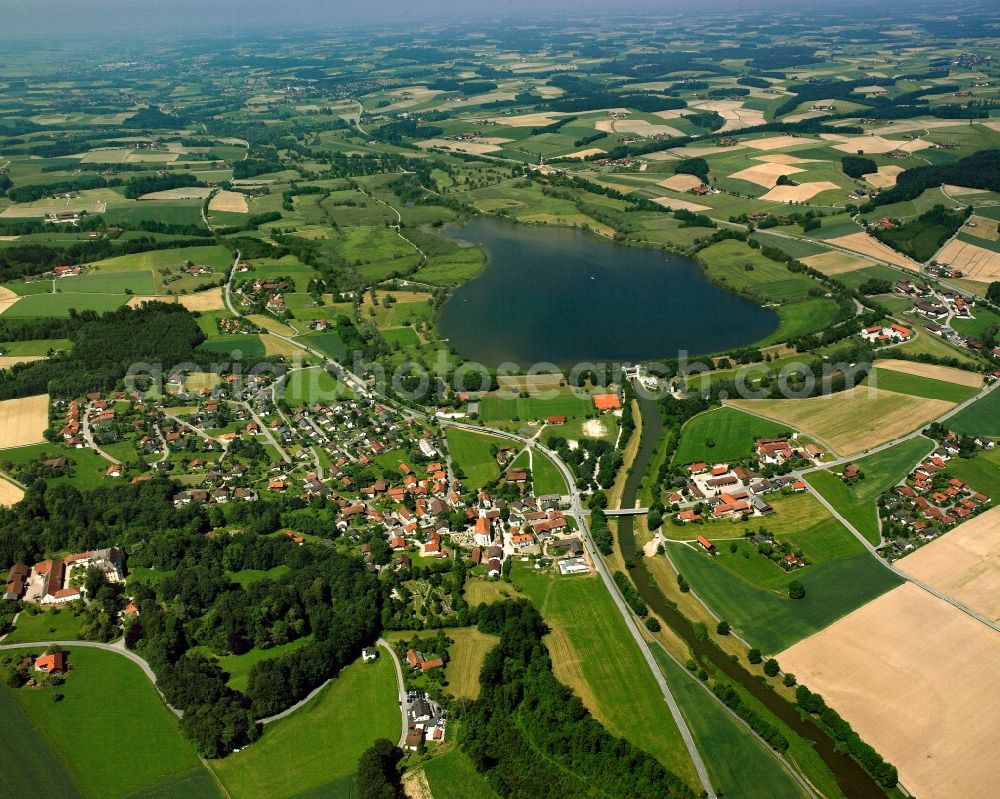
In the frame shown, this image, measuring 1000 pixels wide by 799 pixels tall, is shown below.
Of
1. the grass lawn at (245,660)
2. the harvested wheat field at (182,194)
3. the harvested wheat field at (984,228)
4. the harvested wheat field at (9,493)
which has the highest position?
the harvested wheat field at (984,228)

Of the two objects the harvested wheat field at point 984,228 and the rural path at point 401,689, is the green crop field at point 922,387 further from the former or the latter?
the rural path at point 401,689

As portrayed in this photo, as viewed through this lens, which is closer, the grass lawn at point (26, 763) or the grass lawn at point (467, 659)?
the grass lawn at point (26, 763)

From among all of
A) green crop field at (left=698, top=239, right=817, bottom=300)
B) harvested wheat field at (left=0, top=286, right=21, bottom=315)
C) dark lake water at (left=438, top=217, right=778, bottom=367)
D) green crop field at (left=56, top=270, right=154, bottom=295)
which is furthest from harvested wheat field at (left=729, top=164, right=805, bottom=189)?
harvested wheat field at (left=0, top=286, right=21, bottom=315)

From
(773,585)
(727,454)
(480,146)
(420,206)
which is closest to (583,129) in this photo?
(480,146)

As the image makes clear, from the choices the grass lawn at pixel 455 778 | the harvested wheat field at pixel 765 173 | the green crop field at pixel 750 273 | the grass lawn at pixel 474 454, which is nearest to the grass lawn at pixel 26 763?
the grass lawn at pixel 455 778

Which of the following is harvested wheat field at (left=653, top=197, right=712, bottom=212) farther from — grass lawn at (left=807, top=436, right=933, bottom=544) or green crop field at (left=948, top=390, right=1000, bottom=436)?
grass lawn at (left=807, top=436, right=933, bottom=544)

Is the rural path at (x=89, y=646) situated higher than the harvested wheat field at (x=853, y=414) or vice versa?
the harvested wheat field at (x=853, y=414)

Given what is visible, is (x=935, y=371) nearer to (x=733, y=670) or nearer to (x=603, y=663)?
(x=733, y=670)
